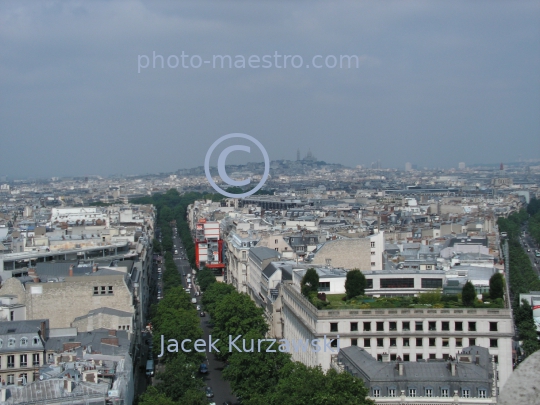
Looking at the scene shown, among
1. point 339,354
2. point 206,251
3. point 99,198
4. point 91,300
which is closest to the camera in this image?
point 339,354

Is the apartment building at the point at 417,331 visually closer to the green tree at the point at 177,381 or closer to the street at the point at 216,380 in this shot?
the green tree at the point at 177,381

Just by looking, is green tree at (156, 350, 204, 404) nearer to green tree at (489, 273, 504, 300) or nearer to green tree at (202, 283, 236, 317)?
green tree at (489, 273, 504, 300)

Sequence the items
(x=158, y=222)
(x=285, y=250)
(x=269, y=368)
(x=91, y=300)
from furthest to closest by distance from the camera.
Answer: (x=158, y=222) < (x=285, y=250) < (x=91, y=300) < (x=269, y=368)

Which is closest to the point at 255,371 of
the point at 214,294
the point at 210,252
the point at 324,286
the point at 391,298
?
the point at 324,286

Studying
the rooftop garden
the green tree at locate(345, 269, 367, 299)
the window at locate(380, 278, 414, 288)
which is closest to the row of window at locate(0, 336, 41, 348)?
the rooftop garden

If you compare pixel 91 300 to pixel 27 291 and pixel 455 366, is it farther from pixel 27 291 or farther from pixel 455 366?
pixel 455 366

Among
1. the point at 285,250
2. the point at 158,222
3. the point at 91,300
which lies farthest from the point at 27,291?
the point at 158,222

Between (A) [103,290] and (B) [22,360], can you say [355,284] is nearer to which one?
(A) [103,290]

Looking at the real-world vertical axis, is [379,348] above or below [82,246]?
below
